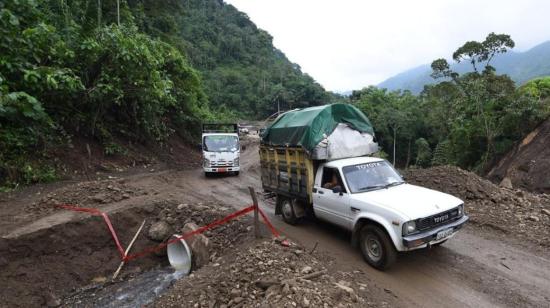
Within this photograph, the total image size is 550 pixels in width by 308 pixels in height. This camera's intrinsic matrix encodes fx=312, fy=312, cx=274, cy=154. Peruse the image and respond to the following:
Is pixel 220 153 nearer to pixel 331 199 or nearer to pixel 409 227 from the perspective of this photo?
pixel 331 199

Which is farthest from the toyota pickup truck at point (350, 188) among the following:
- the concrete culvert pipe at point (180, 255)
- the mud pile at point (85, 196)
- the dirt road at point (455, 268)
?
the mud pile at point (85, 196)

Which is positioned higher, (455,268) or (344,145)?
(344,145)

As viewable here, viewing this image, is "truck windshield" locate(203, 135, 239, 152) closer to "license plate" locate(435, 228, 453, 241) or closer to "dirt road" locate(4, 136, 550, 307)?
"dirt road" locate(4, 136, 550, 307)

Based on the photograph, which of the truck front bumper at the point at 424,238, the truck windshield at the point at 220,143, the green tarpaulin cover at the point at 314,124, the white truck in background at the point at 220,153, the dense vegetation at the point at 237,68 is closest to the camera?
the truck front bumper at the point at 424,238

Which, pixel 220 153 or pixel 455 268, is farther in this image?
pixel 220 153

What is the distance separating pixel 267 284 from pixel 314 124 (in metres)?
3.80

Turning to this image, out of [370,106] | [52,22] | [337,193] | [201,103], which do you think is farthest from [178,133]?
[370,106]

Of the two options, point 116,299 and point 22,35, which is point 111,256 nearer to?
point 116,299

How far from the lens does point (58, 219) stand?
7.81 meters

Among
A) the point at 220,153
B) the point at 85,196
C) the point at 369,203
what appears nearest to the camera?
the point at 369,203

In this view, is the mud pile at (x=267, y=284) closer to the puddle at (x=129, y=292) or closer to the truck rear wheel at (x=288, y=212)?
the puddle at (x=129, y=292)

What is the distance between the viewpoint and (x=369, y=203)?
551cm

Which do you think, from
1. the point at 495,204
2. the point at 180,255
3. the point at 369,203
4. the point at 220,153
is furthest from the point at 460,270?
the point at 220,153

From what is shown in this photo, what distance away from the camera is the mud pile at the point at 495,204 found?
6902 mm
